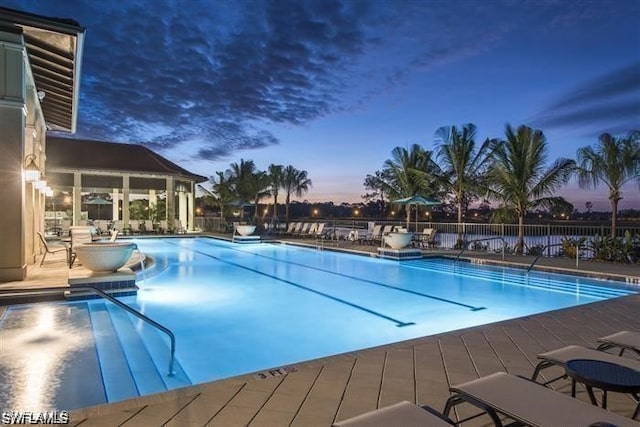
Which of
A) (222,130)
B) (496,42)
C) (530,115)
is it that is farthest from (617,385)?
(222,130)

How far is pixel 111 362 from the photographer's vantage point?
13.4 feet

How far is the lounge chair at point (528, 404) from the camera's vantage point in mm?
1852

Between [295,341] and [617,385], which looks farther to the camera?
[295,341]

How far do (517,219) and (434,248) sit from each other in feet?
10.1

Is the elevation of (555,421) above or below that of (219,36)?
below

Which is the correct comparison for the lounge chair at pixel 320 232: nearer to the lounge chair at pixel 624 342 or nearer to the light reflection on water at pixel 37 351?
the light reflection on water at pixel 37 351

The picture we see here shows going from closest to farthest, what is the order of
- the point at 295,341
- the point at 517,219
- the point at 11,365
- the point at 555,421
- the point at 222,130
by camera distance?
1. the point at 555,421
2. the point at 11,365
3. the point at 295,341
4. the point at 517,219
5. the point at 222,130

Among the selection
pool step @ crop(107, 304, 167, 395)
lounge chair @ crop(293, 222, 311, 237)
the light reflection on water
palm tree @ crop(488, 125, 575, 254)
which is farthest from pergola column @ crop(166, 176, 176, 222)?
pool step @ crop(107, 304, 167, 395)

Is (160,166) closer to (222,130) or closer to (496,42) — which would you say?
(222,130)

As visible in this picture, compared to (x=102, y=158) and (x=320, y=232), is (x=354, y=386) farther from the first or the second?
(x=102, y=158)

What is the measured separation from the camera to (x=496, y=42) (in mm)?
13656

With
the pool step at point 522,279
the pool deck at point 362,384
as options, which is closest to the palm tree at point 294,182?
the pool step at point 522,279

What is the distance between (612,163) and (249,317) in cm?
1086

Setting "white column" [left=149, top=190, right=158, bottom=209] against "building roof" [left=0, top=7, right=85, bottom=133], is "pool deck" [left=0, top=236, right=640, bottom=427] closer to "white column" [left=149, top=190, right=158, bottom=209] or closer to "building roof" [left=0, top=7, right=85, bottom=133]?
"building roof" [left=0, top=7, right=85, bottom=133]
